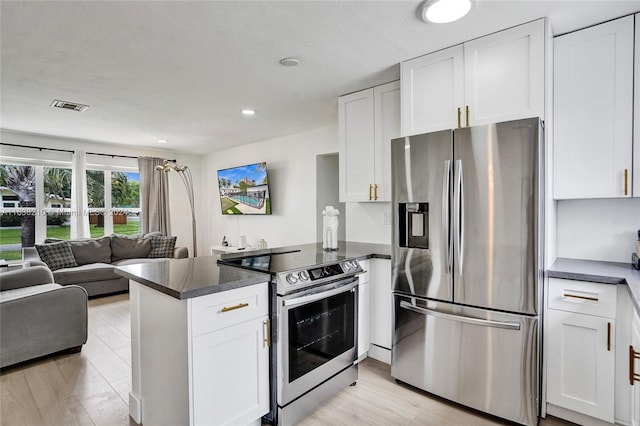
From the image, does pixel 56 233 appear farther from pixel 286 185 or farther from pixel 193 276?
pixel 193 276

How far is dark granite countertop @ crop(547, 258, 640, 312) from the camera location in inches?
67.9

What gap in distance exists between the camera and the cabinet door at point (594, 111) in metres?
1.96

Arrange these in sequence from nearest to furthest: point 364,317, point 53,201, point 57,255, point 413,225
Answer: point 413,225 < point 364,317 < point 57,255 < point 53,201

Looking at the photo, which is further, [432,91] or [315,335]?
[432,91]

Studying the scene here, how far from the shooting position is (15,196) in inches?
195

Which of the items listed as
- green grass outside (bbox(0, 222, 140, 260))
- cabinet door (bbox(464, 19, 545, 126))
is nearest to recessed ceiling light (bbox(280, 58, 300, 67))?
cabinet door (bbox(464, 19, 545, 126))

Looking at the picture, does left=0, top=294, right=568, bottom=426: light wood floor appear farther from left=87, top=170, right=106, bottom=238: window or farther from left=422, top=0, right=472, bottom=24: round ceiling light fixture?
left=87, top=170, right=106, bottom=238: window

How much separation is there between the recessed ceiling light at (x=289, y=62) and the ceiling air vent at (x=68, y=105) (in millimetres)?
2485

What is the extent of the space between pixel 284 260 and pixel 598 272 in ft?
6.19

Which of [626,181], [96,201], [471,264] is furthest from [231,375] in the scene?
[96,201]

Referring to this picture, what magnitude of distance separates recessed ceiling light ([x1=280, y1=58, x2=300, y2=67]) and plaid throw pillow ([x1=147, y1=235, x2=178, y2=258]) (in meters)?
4.17

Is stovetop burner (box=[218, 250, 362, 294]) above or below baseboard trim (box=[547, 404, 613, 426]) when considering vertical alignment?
above

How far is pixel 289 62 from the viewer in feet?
8.20

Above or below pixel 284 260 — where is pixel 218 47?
above
